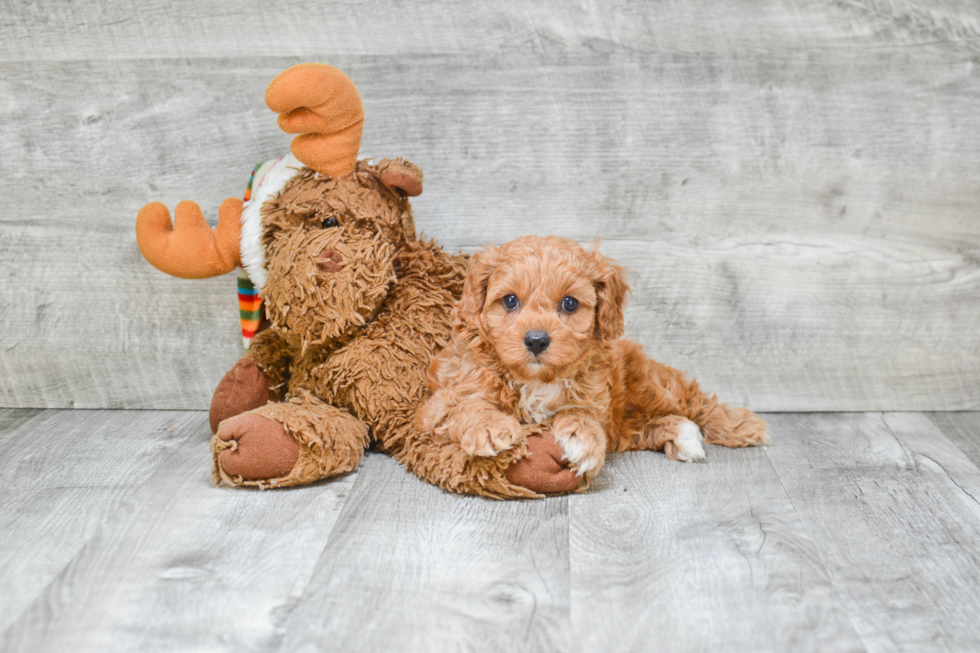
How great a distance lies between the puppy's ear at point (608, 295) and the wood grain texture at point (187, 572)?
0.66m

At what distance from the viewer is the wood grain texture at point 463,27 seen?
2.17 metres

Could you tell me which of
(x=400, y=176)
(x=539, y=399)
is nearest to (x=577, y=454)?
(x=539, y=399)

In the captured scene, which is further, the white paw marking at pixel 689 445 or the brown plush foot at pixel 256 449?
the white paw marking at pixel 689 445

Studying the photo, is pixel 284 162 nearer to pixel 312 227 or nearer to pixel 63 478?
pixel 312 227

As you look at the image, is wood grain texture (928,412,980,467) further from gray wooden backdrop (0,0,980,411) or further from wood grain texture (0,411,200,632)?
wood grain texture (0,411,200,632)

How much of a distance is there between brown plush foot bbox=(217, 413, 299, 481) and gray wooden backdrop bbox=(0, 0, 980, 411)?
678 millimetres

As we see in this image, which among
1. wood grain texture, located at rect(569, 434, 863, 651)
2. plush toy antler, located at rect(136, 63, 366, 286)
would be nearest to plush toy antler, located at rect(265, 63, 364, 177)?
plush toy antler, located at rect(136, 63, 366, 286)

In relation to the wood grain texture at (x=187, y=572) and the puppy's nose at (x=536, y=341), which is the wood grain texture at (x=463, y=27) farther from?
the wood grain texture at (x=187, y=572)

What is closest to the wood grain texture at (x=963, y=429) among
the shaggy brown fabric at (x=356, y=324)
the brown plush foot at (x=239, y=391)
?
the shaggy brown fabric at (x=356, y=324)

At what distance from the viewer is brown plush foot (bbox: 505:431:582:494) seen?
1.68 m

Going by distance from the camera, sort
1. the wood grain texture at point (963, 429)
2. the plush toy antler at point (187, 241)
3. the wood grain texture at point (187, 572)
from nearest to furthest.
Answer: the wood grain texture at point (187, 572) → the plush toy antler at point (187, 241) → the wood grain texture at point (963, 429)

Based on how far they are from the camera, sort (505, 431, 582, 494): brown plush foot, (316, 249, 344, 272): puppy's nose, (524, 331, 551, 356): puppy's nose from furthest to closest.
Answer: (316, 249, 344, 272): puppy's nose → (505, 431, 582, 494): brown plush foot → (524, 331, 551, 356): puppy's nose

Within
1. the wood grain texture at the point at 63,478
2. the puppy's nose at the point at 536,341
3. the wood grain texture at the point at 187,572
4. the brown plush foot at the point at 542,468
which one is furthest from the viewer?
the brown plush foot at the point at 542,468

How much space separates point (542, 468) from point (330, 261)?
0.65 meters
